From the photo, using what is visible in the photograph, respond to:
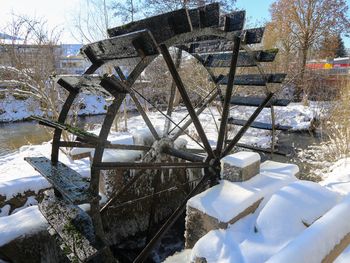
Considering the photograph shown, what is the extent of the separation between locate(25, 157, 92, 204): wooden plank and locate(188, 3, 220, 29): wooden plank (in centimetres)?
186

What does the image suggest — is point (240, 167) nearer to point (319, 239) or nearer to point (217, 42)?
point (319, 239)

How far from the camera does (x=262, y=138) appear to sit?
9.09 meters

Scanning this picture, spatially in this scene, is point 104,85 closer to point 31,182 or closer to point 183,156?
point 183,156

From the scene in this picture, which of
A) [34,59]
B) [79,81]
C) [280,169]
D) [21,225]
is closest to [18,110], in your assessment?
[34,59]

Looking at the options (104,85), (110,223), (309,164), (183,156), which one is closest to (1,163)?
(110,223)

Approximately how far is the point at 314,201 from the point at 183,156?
1.68 meters

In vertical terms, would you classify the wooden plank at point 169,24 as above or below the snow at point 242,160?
above

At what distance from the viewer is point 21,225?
2.87 meters

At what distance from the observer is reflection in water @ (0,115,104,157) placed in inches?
355

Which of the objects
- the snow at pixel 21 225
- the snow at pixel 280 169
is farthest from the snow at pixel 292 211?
the snow at pixel 21 225

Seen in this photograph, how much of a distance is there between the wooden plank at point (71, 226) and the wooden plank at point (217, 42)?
250 cm

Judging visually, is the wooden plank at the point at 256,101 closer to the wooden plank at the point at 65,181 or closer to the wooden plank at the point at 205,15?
the wooden plank at the point at 205,15

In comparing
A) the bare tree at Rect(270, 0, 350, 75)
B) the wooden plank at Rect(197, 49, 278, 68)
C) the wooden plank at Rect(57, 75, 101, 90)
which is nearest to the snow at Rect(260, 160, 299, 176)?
the wooden plank at Rect(197, 49, 278, 68)

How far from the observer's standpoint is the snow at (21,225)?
2713mm
